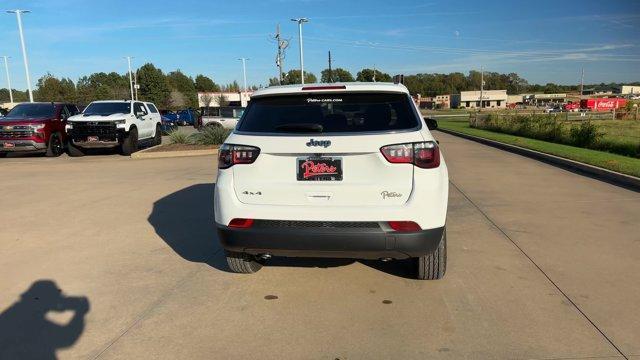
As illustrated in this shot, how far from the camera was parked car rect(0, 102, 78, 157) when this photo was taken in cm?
1576

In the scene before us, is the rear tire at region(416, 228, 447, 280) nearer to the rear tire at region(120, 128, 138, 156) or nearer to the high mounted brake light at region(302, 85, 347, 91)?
the high mounted brake light at region(302, 85, 347, 91)

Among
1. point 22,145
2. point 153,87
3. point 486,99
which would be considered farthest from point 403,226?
point 486,99

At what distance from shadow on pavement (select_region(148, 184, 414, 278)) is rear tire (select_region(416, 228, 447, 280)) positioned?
0.22 metres

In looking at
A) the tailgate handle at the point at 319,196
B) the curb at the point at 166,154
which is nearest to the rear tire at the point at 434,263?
the tailgate handle at the point at 319,196

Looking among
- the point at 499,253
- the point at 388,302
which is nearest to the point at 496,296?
the point at 388,302

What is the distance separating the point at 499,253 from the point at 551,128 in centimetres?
1778

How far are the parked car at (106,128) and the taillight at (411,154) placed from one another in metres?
13.6

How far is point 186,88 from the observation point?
134m

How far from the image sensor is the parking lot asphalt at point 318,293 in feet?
11.3

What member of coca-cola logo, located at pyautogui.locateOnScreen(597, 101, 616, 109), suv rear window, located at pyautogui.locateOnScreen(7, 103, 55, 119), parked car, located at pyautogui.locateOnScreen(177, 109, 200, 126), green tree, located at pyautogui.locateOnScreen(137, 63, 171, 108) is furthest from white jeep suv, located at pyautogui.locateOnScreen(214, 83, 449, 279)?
green tree, located at pyautogui.locateOnScreen(137, 63, 171, 108)

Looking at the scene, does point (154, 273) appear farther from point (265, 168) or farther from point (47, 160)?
point (47, 160)

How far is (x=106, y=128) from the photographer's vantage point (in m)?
15.6

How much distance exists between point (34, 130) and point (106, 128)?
2347 mm

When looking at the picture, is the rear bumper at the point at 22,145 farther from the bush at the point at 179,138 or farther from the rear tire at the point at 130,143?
the bush at the point at 179,138
